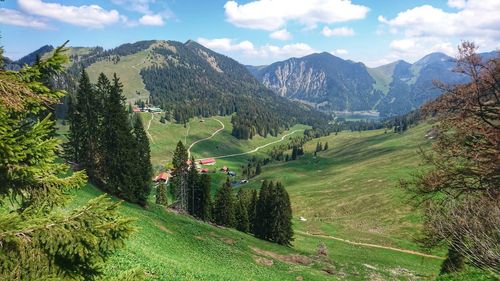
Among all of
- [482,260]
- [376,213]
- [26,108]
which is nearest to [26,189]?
[26,108]

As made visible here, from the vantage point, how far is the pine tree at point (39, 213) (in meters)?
7.13

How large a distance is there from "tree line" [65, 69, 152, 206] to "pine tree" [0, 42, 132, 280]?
177 feet

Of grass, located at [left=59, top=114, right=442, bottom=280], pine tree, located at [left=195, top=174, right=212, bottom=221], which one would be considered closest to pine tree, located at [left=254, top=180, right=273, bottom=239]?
grass, located at [left=59, top=114, right=442, bottom=280]

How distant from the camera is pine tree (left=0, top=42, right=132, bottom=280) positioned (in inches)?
281

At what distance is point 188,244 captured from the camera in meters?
44.3

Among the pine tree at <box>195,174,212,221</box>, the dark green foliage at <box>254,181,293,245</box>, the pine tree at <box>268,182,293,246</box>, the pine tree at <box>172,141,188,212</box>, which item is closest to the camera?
the pine tree at <box>268,182,293,246</box>

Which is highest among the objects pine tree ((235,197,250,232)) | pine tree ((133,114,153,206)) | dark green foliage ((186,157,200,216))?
pine tree ((133,114,153,206))

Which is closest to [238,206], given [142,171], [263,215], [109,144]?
[263,215]

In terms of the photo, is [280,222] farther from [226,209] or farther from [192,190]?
[192,190]

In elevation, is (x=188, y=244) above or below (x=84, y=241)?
below

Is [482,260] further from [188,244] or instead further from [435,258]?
[435,258]

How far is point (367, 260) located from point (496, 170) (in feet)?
188

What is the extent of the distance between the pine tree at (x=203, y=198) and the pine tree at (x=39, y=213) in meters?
81.8

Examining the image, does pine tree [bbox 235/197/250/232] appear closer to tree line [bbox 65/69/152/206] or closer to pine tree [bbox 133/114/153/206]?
pine tree [bbox 133/114/153/206]
